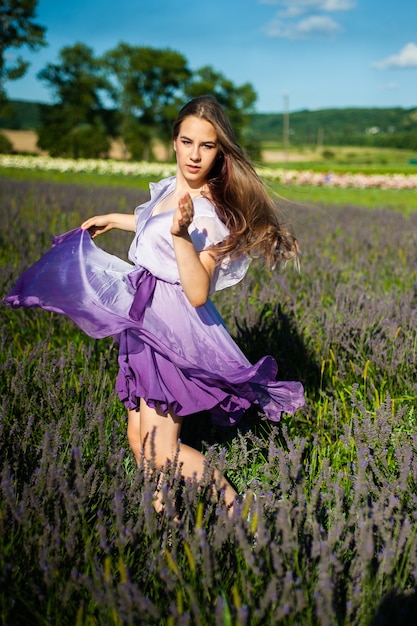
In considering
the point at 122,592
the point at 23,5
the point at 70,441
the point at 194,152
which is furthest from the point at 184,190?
the point at 23,5

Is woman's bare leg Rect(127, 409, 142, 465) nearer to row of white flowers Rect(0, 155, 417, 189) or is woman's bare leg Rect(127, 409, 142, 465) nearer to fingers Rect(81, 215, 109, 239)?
fingers Rect(81, 215, 109, 239)

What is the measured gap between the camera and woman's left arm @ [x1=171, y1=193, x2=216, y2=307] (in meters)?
1.72

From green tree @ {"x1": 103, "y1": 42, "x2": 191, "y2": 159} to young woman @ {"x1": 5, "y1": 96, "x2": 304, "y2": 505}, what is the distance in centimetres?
6642

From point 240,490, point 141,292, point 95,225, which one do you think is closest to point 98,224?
point 95,225

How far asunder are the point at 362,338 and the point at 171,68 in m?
71.5

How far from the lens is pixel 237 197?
7.35 feet

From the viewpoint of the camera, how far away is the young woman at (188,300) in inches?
80.4

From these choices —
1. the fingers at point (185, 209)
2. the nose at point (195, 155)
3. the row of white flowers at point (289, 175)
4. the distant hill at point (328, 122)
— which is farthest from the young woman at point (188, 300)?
the distant hill at point (328, 122)

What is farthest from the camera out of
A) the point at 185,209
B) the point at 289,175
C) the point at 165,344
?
the point at 289,175

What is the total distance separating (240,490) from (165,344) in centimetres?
65

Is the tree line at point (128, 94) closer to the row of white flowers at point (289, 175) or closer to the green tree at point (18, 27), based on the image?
the green tree at point (18, 27)

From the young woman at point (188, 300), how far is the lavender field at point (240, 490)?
0.17m

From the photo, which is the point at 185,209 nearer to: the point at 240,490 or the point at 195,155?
the point at 195,155

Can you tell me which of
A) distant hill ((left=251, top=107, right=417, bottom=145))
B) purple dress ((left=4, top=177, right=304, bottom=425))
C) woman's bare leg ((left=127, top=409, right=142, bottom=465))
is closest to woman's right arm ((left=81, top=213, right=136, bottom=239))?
purple dress ((left=4, top=177, right=304, bottom=425))
